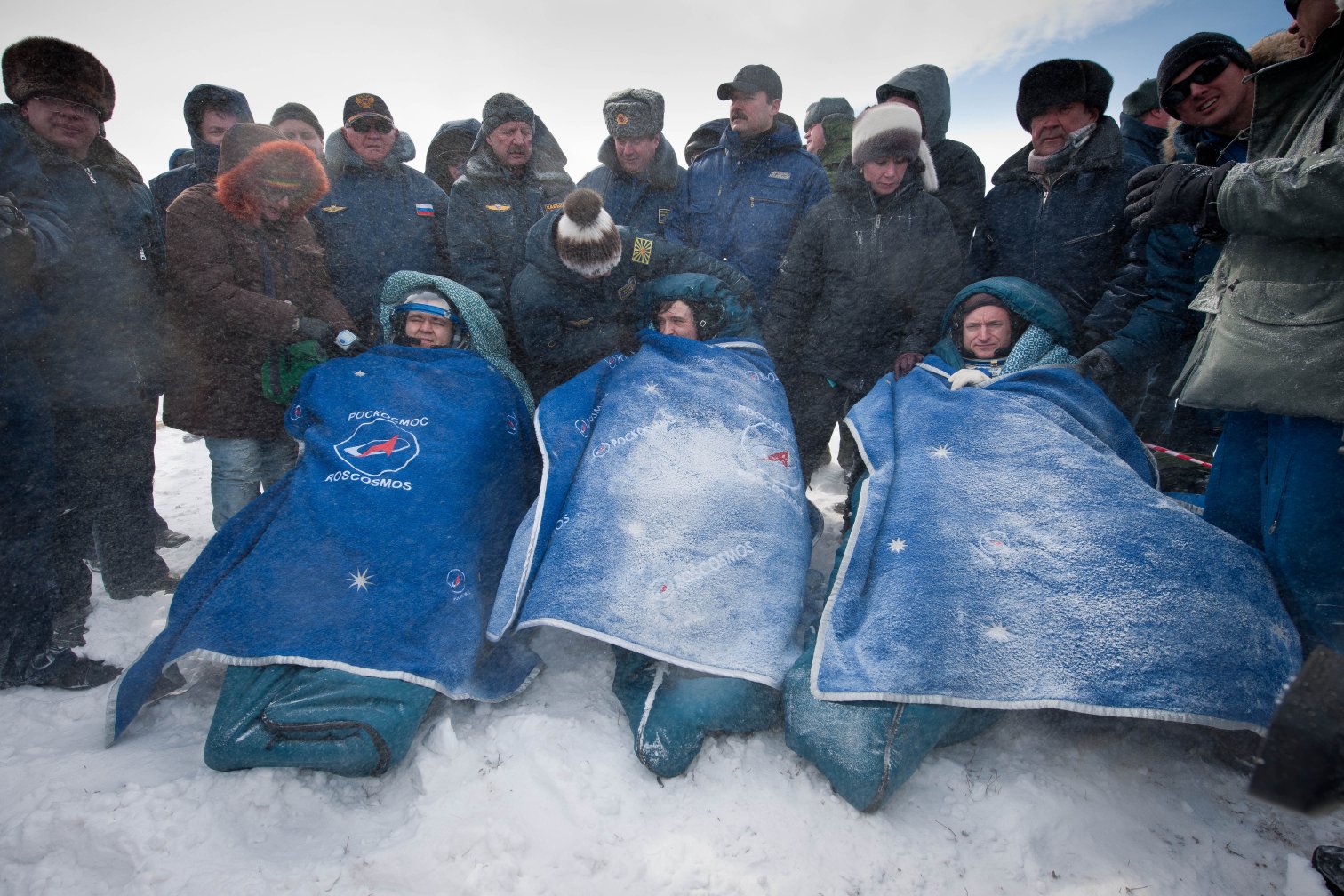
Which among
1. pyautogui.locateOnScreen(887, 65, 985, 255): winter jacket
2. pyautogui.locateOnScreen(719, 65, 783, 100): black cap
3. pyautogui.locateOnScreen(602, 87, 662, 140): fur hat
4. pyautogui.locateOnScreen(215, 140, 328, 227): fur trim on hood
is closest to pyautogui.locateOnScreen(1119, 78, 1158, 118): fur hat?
pyautogui.locateOnScreen(887, 65, 985, 255): winter jacket

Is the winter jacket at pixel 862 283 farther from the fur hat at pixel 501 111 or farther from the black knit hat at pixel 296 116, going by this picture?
the black knit hat at pixel 296 116

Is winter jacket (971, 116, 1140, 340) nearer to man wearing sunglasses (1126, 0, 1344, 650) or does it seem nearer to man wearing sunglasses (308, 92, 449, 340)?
man wearing sunglasses (1126, 0, 1344, 650)

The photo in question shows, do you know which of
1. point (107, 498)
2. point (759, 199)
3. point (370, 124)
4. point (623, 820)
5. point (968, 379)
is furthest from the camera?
point (759, 199)

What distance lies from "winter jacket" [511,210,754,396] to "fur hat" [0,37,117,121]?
1.72 meters

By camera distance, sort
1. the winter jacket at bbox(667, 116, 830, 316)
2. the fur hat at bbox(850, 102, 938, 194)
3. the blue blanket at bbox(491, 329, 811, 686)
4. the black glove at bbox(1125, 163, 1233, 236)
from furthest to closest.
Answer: the winter jacket at bbox(667, 116, 830, 316) < the fur hat at bbox(850, 102, 938, 194) < the blue blanket at bbox(491, 329, 811, 686) < the black glove at bbox(1125, 163, 1233, 236)

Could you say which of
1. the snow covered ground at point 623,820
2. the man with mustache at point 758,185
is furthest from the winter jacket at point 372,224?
the snow covered ground at point 623,820

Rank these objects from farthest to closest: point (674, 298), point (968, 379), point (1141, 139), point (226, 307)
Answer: point (1141, 139) < point (674, 298) < point (226, 307) < point (968, 379)

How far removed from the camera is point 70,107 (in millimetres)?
2408

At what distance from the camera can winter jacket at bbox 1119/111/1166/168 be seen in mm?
3096

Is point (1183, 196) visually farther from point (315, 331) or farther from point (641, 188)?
point (315, 331)

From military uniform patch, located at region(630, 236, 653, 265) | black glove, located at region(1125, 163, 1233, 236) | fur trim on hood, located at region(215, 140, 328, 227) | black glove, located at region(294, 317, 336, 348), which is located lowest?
black glove, located at region(294, 317, 336, 348)

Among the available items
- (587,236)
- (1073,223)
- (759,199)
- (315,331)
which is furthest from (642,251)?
(1073,223)

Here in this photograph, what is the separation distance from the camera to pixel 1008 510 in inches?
74.0

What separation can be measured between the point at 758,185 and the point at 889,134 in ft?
2.73
